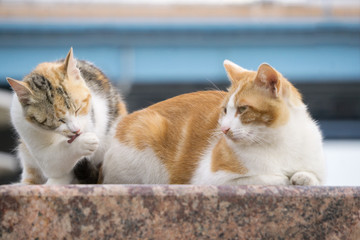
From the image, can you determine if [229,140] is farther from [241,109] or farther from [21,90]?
[21,90]

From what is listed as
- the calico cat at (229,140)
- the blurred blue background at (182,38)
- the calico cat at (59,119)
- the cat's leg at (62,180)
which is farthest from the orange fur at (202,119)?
the blurred blue background at (182,38)

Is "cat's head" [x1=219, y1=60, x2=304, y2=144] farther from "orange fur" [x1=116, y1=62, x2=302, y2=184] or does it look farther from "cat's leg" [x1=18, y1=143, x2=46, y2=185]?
"cat's leg" [x1=18, y1=143, x2=46, y2=185]

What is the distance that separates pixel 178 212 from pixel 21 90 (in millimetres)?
1069

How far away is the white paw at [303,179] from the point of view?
1922 millimetres

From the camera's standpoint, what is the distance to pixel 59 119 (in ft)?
7.22

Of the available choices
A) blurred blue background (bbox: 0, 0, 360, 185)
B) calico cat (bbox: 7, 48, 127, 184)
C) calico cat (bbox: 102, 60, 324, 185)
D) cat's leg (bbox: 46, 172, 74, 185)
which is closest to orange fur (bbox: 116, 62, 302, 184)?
calico cat (bbox: 102, 60, 324, 185)

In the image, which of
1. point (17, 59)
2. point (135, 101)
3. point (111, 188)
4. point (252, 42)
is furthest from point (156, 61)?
point (111, 188)

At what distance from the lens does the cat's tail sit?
2.51m

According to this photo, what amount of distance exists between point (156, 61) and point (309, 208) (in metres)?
4.86

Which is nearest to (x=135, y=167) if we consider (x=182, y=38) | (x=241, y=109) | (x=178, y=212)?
(x=241, y=109)

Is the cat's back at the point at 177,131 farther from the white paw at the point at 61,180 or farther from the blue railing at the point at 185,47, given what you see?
the blue railing at the point at 185,47

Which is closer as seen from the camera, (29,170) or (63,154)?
(63,154)

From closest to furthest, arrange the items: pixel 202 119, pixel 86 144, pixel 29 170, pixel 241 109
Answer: pixel 241 109, pixel 86 144, pixel 202 119, pixel 29 170

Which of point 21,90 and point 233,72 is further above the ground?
point 233,72
